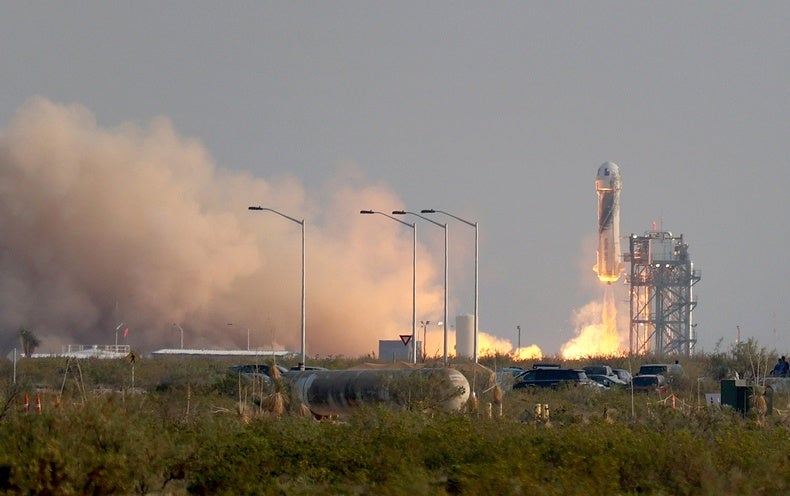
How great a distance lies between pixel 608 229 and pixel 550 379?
45.0 metres

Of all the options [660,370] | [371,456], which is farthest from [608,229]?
[371,456]

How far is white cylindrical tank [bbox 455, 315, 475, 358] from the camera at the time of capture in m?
81.9

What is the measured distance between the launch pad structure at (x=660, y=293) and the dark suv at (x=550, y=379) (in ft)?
157

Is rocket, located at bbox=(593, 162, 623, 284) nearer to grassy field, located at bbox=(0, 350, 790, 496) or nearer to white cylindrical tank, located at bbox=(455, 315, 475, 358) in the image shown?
white cylindrical tank, located at bbox=(455, 315, 475, 358)

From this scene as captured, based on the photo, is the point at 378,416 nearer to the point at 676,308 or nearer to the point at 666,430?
the point at 666,430

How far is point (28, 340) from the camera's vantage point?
3730 inches

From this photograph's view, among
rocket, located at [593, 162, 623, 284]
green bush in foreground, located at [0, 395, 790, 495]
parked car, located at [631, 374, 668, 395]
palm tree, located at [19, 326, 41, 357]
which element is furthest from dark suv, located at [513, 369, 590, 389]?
palm tree, located at [19, 326, 41, 357]

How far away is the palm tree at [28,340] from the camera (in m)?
93.9

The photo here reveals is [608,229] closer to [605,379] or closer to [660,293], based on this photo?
[660,293]

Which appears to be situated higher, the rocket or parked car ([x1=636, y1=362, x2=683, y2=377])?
the rocket

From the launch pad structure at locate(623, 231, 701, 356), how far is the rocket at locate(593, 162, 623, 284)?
5.85m

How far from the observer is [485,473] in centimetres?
1446

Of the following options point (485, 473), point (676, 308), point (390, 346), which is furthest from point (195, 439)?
point (676, 308)

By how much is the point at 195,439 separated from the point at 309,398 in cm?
1628
